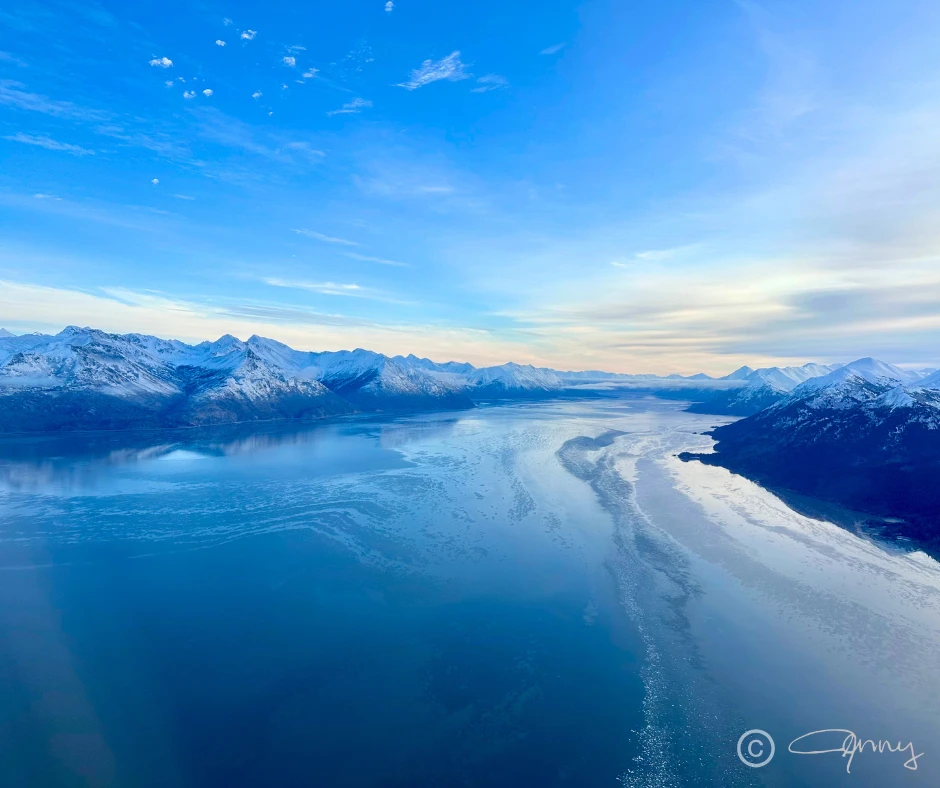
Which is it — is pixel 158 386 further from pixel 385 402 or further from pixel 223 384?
pixel 385 402

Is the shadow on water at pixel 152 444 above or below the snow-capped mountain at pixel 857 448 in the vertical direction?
below

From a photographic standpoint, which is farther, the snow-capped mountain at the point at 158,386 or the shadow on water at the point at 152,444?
the snow-capped mountain at the point at 158,386

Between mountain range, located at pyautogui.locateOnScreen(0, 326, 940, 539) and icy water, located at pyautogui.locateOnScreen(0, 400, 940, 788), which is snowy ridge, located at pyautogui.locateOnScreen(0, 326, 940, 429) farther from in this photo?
icy water, located at pyautogui.locateOnScreen(0, 400, 940, 788)

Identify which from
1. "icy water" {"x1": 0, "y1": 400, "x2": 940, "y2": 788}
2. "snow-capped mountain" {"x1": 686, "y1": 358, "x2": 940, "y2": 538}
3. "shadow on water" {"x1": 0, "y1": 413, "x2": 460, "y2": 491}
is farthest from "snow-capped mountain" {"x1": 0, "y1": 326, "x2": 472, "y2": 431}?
"snow-capped mountain" {"x1": 686, "y1": 358, "x2": 940, "y2": 538}

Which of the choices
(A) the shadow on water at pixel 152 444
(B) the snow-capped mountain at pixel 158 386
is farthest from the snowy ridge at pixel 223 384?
(A) the shadow on water at pixel 152 444

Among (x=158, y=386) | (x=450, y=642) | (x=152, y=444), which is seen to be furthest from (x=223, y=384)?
(x=450, y=642)

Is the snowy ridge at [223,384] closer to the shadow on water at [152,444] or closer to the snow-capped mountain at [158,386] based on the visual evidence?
the snow-capped mountain at [158,386]

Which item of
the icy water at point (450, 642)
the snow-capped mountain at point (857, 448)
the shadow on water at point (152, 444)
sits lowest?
the icy water at point (450, 642)
